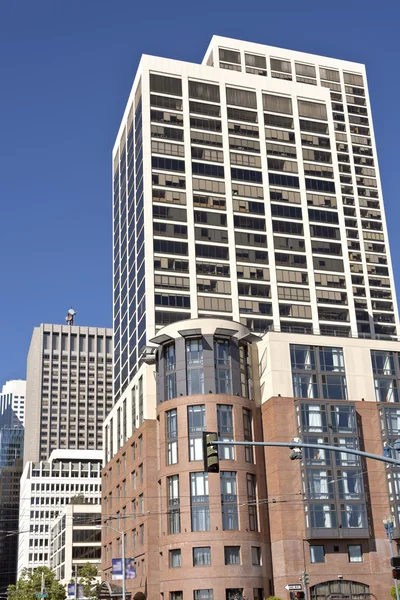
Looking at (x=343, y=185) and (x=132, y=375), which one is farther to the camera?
(x=343, y=185)

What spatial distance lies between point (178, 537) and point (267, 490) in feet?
39.4

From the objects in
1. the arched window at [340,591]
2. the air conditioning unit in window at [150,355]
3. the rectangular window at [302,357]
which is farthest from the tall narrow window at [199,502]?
the rectangular window at [302,357]

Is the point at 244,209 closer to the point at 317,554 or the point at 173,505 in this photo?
the point at 173,505

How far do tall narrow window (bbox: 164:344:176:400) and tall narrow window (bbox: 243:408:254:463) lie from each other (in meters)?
8.83

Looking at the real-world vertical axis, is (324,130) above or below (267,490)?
above

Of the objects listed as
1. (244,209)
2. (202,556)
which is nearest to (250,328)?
(244,209)

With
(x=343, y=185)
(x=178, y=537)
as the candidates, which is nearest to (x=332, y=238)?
(x=343, y=185)

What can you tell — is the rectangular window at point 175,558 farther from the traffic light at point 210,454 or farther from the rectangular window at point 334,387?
the traffic light at point 210,454

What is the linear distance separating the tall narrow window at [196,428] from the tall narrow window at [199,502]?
2362mm

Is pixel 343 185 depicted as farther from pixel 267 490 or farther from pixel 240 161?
pixel 267 490

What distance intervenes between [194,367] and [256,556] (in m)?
22.3

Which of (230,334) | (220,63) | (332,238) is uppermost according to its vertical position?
(220,63)

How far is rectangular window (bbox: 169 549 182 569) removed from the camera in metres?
87.3

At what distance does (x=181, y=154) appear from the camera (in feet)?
404
